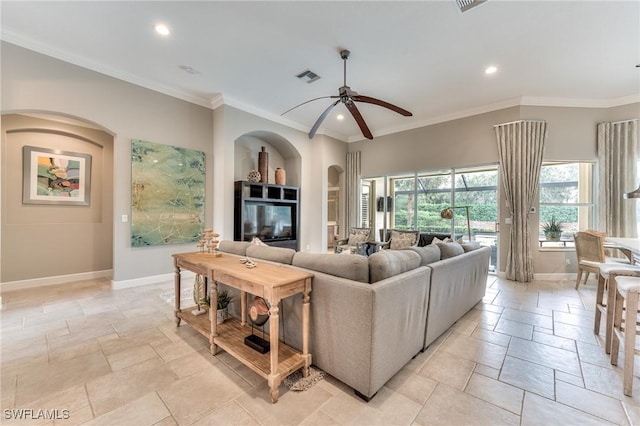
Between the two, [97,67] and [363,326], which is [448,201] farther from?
[97,67]

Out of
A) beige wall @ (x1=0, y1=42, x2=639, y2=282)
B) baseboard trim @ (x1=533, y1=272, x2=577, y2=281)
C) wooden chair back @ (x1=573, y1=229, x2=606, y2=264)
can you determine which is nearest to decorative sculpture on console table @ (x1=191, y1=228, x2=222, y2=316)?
beige wall @ (x1=0, y1=42, x2=639, y2=282)

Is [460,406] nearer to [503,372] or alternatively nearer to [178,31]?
[503,372]

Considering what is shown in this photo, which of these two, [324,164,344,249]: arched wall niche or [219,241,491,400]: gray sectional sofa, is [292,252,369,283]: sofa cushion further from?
[324,164,344,249]: arched wall niche

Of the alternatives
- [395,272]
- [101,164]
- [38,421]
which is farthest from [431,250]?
[101,164]

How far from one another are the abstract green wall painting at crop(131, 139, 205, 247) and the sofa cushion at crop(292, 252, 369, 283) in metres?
3.36

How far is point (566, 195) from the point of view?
16.3 ft

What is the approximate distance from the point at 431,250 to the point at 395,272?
786 millimetres

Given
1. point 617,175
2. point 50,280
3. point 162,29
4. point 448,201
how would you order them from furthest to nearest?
1. point 448,201
2. point 617,175
3. point 50,280
4. point 162,29

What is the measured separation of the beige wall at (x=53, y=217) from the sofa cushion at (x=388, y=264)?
5.32 meters

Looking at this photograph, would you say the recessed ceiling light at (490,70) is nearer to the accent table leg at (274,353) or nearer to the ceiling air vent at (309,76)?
the ceiling air vent at (309,76)

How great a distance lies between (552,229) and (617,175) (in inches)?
51.5

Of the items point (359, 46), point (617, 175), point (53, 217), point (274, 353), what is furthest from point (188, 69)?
point (617, 175)

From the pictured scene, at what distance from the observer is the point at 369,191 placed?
7309 mm

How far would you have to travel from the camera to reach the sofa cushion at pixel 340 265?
182cm
